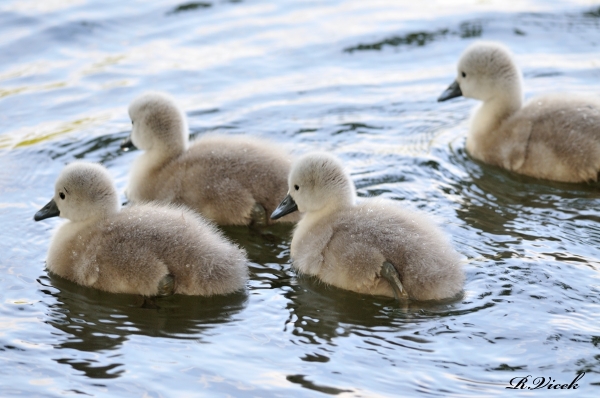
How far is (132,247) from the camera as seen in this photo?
5594 millimetres

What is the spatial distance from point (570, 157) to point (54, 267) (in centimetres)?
376

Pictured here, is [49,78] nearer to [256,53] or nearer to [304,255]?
[256,53]

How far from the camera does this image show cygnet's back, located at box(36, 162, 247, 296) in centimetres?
555

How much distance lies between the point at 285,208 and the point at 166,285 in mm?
1067

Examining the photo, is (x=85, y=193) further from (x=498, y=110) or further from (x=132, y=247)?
(x=498, y=110)

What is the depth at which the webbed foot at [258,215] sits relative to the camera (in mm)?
6598

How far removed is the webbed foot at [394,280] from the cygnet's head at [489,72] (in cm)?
286

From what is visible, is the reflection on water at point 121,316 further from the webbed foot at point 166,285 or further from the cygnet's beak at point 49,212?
the cygnet's beak at point 49,212

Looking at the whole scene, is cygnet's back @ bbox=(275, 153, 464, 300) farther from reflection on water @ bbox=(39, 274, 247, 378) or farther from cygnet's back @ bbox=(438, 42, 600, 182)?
cygnet's back @ bbox=(438, 42, 600, 182)

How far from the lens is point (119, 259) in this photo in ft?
18.4

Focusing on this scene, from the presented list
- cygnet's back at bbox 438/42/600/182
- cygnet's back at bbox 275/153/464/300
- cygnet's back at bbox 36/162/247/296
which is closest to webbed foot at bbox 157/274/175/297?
cygnet's back at bbox 36/162/247/296

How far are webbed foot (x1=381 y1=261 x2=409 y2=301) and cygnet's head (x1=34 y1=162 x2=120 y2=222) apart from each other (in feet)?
5.73
